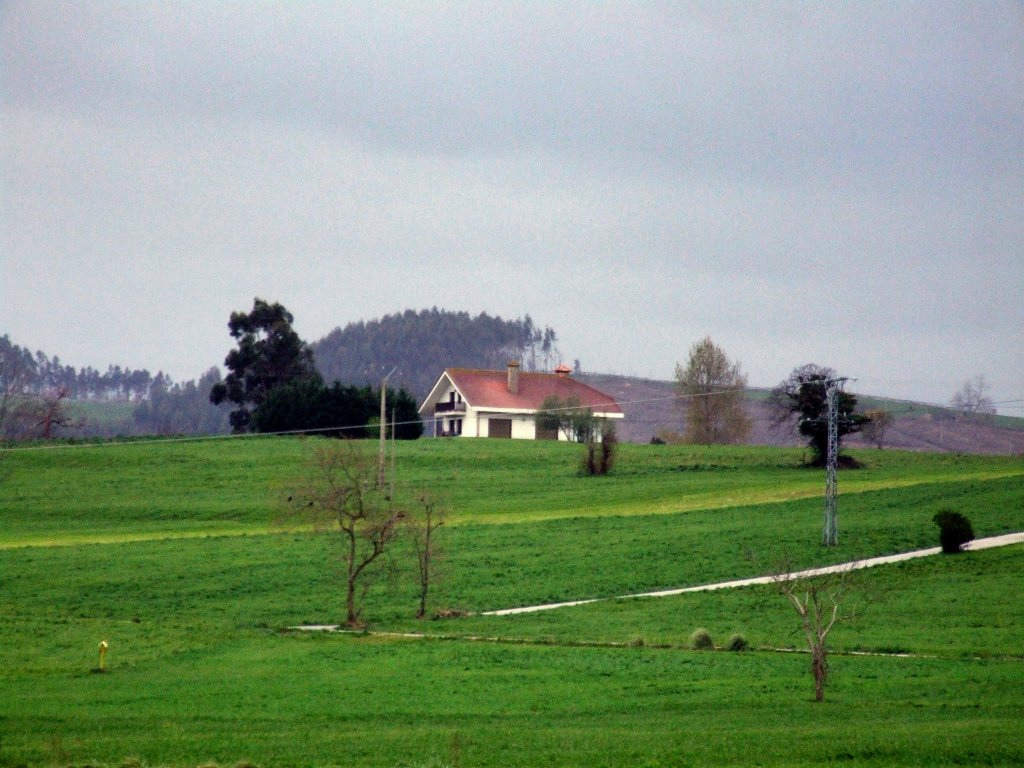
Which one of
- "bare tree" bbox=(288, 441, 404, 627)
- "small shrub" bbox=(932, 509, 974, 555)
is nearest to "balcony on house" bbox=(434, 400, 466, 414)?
"small shrub" bbox=(932, 509, 974, 555)

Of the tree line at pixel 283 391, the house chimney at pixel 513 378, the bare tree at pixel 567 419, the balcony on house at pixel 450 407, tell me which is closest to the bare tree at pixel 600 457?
the bare tree at pixel 567 419

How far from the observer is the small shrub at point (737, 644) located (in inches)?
1372

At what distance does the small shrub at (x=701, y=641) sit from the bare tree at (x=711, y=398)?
90089 mm

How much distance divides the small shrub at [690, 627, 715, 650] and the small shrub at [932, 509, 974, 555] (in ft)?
74.7

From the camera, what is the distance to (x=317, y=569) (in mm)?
52844

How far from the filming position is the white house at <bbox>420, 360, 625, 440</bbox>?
4815 inches

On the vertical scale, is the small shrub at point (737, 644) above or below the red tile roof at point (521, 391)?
below

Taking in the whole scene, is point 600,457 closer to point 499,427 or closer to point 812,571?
point 812,571

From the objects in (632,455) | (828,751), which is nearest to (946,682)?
(828,751)

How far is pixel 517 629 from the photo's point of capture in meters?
39.4

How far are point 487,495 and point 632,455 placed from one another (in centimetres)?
2103

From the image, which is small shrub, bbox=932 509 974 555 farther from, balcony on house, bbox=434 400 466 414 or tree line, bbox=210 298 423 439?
balcony on house, bbox=434 400 466 414

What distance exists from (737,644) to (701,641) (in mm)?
990

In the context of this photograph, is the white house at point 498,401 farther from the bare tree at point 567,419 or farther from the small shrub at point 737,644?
the small shrub at point 737,644
